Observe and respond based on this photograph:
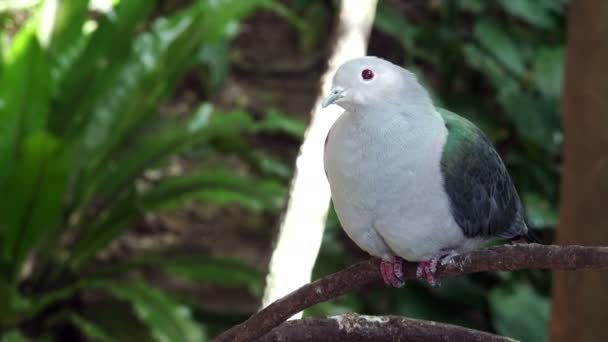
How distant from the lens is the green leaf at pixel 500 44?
3381 millimetres

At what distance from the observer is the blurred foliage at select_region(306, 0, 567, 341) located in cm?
294

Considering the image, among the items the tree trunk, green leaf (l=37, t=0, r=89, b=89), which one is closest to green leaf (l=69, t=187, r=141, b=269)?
green leaf (l=37, t=0, r=89, b=89)

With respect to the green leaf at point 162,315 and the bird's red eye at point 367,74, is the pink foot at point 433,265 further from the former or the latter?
the green leaf at point 162,315

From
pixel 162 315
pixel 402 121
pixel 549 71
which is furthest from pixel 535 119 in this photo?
pixel 402 121

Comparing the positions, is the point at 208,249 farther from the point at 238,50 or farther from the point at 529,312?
the point at 529,312

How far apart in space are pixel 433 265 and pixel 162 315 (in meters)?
1.43

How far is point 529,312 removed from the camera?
2775 millimetres

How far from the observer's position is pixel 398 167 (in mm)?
1146

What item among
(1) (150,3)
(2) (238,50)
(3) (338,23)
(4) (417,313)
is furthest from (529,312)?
(2) (238,50)

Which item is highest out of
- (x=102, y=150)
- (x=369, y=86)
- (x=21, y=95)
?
(x=369, y=86)

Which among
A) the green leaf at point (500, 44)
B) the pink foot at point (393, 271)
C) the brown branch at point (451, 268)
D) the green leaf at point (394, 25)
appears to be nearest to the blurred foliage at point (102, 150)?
the green leaf at point (394, 25)

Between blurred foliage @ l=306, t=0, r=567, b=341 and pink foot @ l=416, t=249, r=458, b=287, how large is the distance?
1.50 meters

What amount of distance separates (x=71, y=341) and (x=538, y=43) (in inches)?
87.8

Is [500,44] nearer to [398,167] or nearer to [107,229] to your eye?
[107,229]
